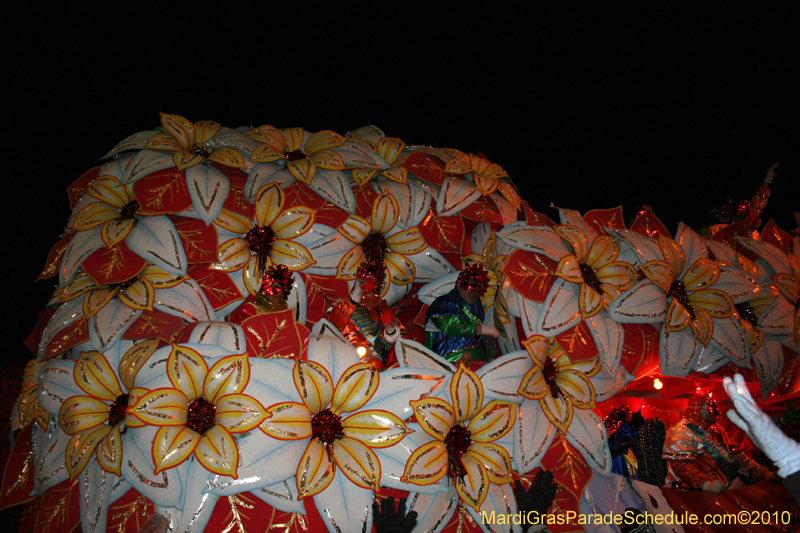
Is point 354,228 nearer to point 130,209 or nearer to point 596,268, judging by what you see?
point 130,209

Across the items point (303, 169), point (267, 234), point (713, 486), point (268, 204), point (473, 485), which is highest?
point (303, 169)

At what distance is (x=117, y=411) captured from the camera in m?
1.67

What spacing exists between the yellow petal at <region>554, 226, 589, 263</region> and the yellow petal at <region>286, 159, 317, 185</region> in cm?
119

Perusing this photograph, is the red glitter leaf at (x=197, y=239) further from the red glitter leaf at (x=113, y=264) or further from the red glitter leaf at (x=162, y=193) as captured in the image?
the red glitter leaf at (x=113, y=264)

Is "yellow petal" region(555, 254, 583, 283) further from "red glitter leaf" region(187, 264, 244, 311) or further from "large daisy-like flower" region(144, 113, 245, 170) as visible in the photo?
"large daisy-like flower" region(144, 113, 245, 170)

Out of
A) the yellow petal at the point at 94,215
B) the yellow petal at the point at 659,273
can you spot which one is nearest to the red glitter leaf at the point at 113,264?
the yellow petal at the point at 94,215

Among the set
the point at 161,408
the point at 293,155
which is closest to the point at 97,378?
the point at 161,408

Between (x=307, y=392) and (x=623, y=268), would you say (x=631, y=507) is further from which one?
(x=307, y=392)

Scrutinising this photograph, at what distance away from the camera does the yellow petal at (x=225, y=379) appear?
1607 millimetres

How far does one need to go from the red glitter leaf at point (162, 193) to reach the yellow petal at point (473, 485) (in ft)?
5.15

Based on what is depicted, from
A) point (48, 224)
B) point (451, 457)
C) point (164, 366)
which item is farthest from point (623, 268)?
point (48, 224)

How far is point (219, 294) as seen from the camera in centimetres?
206

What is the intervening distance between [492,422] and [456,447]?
0.18m

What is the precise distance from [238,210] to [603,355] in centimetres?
177
